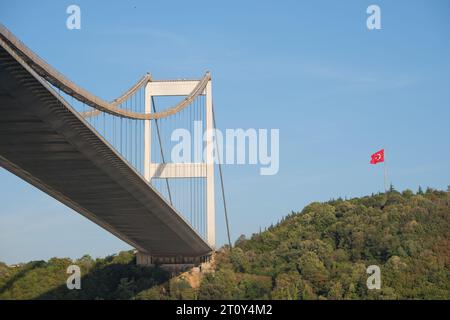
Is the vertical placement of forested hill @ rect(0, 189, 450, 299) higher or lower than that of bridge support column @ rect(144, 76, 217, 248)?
lower

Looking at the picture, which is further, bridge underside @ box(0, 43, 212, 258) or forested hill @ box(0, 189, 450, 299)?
forested hill @ box(0, 189, 450, 299)

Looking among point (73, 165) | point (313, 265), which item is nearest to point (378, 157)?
point (313, 265)

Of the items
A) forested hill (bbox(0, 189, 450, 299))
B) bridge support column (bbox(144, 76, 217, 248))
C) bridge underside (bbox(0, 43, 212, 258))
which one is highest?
bridge support column (bbox(144, 76, 217, 248))

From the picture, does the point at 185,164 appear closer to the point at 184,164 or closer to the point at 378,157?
the point at 184,164

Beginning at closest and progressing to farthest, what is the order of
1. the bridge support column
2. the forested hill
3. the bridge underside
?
1. the bridge underside
2. the forested hill
3. the bridge support column
